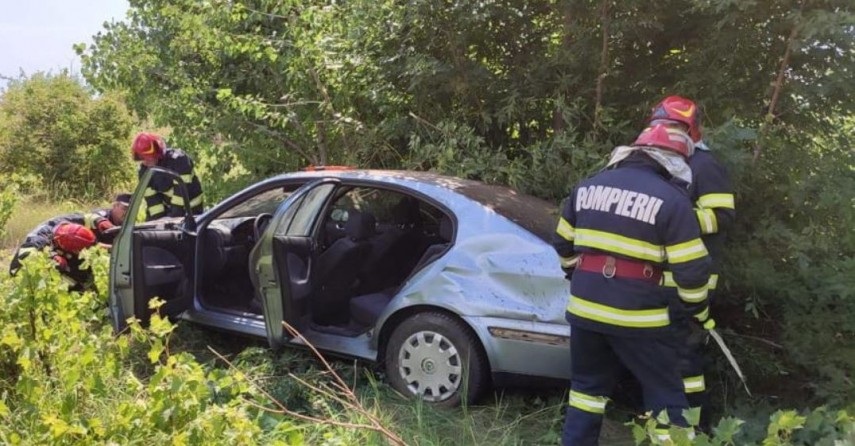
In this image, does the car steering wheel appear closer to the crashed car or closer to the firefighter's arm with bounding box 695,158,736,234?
the crashed car

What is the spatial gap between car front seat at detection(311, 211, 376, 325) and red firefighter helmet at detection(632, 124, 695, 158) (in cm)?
199

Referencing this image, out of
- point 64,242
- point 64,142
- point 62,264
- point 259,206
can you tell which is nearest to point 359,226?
point 259,206

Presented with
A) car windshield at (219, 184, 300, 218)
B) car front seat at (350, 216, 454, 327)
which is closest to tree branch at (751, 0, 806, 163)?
car front seat at (350, 216, 454, 327)

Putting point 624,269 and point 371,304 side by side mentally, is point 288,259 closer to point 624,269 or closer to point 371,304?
point 371,304

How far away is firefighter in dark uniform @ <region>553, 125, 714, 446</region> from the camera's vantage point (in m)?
2.65

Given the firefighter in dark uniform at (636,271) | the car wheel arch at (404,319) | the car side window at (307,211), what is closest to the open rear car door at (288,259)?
the car side window at (307,211)

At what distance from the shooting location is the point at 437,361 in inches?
139

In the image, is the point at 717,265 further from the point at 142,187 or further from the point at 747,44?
the point at 142,187

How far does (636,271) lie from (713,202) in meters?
0.45

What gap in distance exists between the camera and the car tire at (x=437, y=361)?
11.3ft

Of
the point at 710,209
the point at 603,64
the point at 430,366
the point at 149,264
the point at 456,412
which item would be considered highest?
the point at 603,64

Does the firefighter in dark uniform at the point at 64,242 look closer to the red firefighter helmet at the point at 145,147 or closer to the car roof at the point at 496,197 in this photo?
the red firefighter helmet at the point at 145,147

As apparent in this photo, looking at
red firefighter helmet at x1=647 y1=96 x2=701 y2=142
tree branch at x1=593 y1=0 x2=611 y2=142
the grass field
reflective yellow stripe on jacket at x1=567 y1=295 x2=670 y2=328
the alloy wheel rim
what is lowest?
the grass field

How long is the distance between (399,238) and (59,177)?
9.32m
